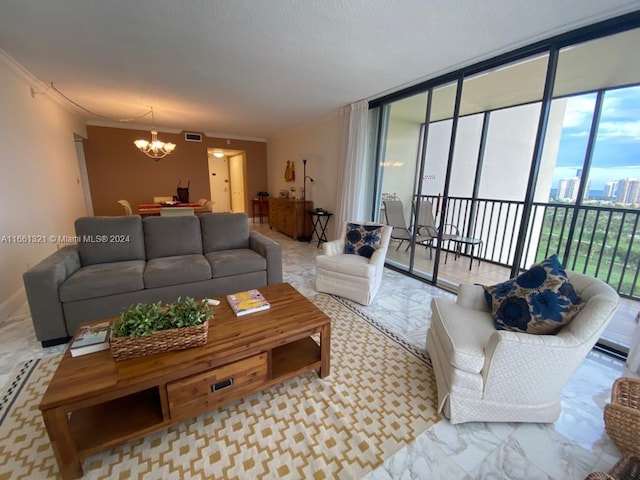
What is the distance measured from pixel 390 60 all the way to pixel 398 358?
276 centimetres

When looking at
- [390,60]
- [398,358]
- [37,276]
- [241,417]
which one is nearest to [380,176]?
[390,60]

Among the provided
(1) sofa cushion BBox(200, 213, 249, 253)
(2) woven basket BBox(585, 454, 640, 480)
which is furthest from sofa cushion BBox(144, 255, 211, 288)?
(2) woven basket BBox(585, 454, 640, 480)

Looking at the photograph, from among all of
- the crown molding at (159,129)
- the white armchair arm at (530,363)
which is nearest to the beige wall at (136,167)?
the crown molding at (159,129)

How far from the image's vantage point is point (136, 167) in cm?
619

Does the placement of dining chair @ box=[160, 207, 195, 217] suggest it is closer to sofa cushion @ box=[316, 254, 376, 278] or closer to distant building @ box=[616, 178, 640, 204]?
sofa cushion @ box=[316, 254, 376, 278]

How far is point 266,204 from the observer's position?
773 cm

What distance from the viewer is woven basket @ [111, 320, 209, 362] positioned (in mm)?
1224

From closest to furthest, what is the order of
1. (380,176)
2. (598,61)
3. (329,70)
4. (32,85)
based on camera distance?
(598,61) → (329,70) → (32,85) → (380,176)

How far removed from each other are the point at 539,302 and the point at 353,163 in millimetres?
3163

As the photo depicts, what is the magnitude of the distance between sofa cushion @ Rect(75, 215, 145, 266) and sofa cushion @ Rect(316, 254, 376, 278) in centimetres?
188

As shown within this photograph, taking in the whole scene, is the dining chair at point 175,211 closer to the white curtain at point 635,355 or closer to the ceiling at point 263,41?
the ceiling at point 263,41

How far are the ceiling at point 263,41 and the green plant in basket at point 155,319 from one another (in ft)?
6.76

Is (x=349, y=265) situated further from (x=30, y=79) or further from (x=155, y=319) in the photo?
(x=30, y=79)

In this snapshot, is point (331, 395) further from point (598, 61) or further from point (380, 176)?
point (598, 61)
